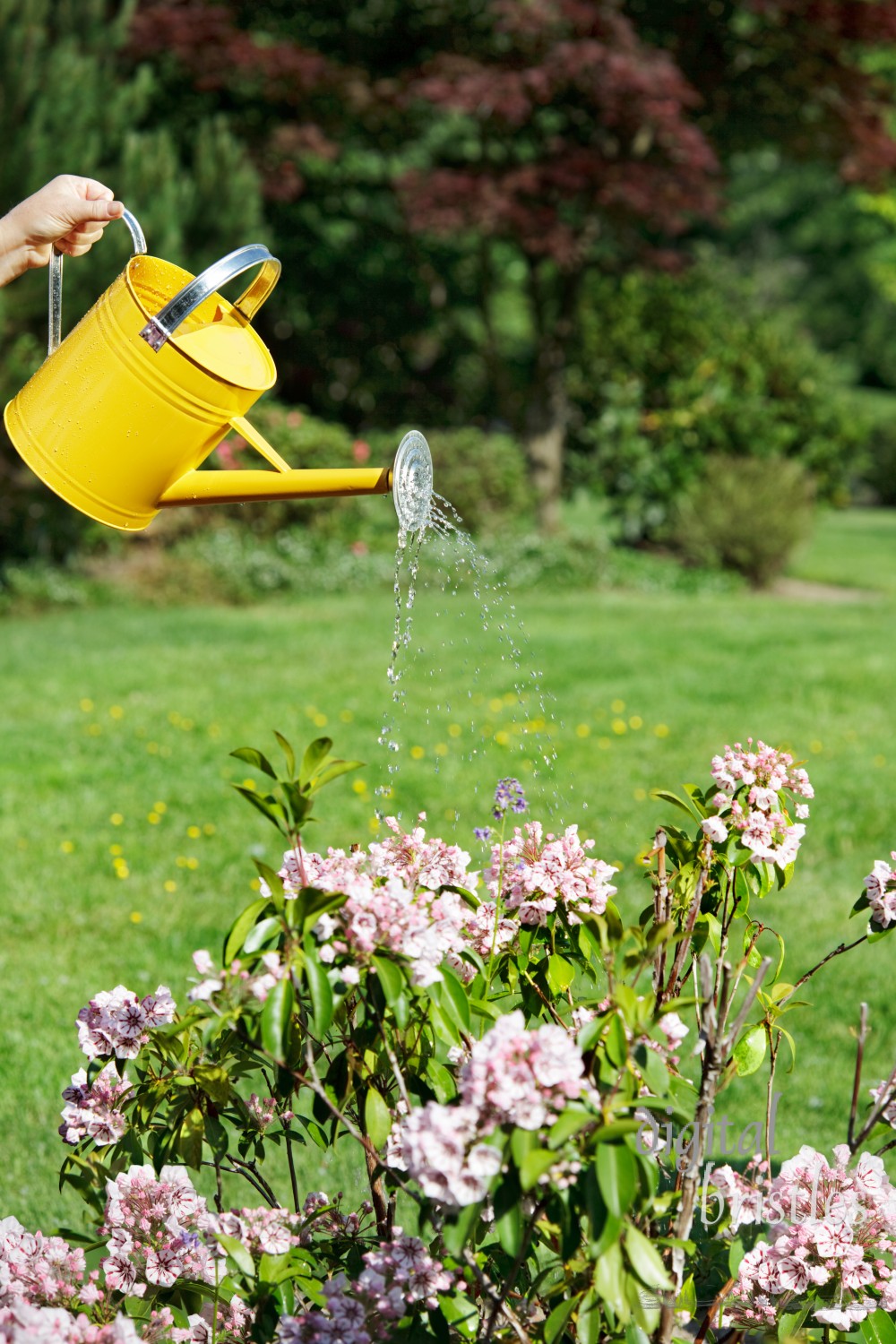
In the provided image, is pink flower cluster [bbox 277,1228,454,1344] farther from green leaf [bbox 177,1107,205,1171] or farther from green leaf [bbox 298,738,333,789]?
green leaf [bbox 298,738,333,789]

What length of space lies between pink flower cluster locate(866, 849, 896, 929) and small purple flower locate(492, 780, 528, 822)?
0.44 meters

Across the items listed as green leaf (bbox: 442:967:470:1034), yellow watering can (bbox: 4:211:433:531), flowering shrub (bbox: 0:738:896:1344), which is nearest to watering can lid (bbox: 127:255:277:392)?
yellow watering can (bbox: 4:211:433:531)

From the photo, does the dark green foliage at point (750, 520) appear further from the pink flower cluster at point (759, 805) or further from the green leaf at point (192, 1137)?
the green leaf at point (192, 1137)

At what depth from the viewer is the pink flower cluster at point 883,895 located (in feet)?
5.40

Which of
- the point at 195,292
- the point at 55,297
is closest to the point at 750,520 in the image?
the point at 55,297

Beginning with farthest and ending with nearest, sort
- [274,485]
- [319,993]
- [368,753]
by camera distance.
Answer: [368,753] → [274,485] → [319,993]

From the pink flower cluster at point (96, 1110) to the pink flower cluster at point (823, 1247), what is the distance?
753mm

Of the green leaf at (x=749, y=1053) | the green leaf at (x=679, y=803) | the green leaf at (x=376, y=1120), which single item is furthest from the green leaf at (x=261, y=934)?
the green leaf at (x=749, y=1053)

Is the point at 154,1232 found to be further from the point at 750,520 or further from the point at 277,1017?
the point at 750,520

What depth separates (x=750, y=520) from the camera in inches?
377

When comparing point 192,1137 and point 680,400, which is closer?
Answer: point 192,1137

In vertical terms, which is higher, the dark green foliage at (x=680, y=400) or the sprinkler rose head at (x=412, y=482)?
the sprinkler rose head at (x=412, y=482)

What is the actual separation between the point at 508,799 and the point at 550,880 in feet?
→ 0.45

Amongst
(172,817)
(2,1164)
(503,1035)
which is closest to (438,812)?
(172,817)
